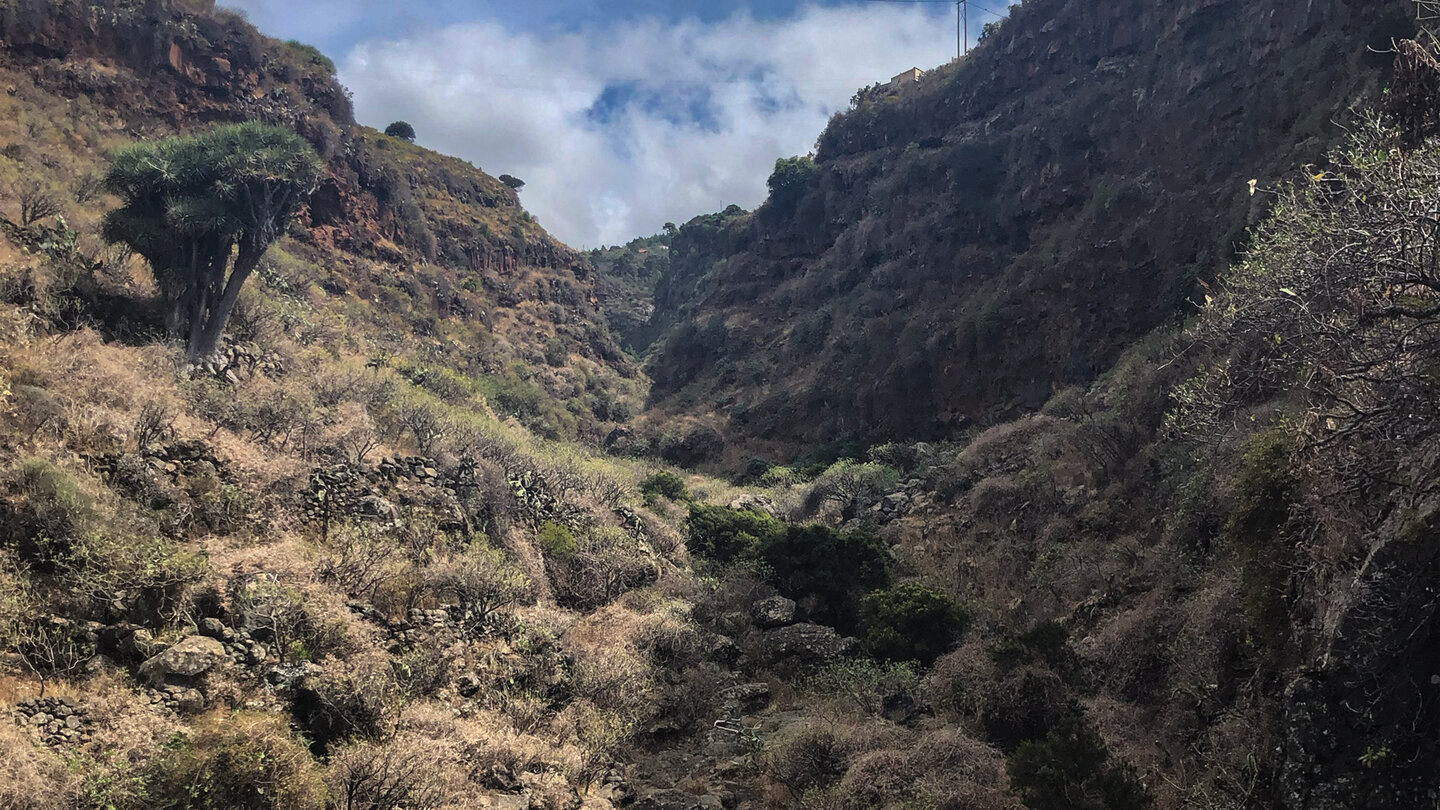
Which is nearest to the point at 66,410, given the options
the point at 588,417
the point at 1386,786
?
the point at 1386,786

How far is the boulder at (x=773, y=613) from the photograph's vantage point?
51.4 feet

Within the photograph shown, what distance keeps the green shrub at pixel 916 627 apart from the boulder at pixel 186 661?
32.5ft

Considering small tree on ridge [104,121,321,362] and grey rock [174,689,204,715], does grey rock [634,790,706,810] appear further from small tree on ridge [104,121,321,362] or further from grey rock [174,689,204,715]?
small tree on ridge [104,121,321,362]

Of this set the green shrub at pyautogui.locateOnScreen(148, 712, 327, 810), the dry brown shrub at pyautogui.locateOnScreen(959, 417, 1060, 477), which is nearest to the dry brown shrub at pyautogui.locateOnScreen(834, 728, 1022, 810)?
the green shrub at pyautogui.locateOnScreen(148, 712, 327, 810)

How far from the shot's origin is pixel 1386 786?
5.54 m

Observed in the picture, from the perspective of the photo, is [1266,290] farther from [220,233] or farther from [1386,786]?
[220,233]

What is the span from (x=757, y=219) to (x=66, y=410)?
156 ft

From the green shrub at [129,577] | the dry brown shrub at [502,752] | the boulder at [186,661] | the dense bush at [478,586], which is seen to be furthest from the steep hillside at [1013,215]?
the green shrub at [129,577]

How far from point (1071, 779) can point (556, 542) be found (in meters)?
10.9

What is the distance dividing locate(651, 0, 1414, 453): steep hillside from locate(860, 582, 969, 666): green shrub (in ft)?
50.4

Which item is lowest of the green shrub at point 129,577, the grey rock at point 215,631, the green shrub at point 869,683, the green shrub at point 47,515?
the green shrub at point 869,683

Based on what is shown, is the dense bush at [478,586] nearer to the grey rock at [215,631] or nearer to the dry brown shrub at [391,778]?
the grey rock at [215,631]

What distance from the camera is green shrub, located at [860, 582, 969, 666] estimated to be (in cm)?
1328

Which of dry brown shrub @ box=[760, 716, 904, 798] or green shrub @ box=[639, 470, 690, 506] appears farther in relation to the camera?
green shrub @ box=[639, 470, 690, 506]
